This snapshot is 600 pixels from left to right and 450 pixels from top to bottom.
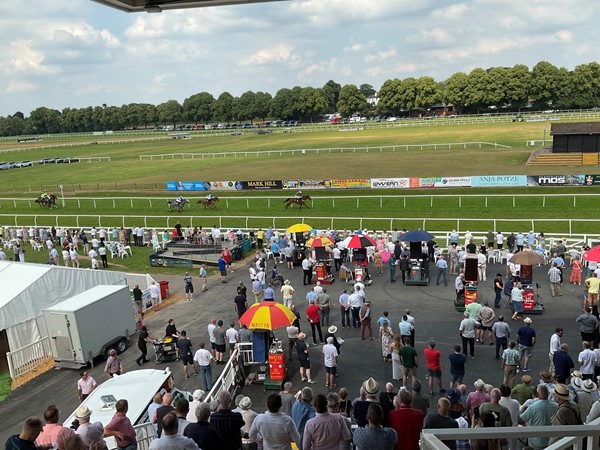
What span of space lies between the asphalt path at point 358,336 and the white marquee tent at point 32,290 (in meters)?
1.86

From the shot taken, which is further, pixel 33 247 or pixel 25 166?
pixel 25 166

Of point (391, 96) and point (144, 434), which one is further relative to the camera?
point (391, 96)

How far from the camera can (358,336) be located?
15.1 m

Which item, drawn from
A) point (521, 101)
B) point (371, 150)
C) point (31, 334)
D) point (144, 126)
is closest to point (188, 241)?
point (31, 334)

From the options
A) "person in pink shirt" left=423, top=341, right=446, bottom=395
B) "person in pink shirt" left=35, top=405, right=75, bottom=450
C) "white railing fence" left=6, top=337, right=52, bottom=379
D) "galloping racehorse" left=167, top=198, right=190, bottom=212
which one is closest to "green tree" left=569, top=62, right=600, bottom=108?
"galloping racehorse" left=167, top=198, right=190, bottom=212

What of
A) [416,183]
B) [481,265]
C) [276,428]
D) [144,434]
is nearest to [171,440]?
[276,428]

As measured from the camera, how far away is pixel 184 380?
43.8 feet

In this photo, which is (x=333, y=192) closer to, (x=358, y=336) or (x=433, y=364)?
(x=358, y=336)

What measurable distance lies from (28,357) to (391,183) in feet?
95.9

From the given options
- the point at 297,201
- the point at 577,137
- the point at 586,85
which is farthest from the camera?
the point at 586,85

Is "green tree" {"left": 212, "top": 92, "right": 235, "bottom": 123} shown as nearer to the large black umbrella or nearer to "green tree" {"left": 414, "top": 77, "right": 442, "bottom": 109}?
"green tree" {"left": 414, "top": 77, "right": 442, "bottom": 109}

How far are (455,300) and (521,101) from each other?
10946 centimetres

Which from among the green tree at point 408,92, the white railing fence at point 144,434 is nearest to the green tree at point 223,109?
the green tree at point 408,92

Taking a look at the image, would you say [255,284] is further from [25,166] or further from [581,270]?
[25,166]
